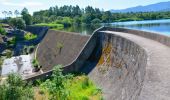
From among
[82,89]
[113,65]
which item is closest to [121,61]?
[113,65]

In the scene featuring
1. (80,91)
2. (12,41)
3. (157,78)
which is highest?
(157,78)

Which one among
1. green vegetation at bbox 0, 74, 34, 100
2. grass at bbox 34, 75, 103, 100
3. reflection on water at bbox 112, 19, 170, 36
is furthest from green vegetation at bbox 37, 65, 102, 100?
reflection on water at bbox 112, 19, 170, 36

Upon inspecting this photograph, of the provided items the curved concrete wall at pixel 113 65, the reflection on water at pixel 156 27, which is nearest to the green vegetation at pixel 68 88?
the curved concrete wall at pixel 113 65

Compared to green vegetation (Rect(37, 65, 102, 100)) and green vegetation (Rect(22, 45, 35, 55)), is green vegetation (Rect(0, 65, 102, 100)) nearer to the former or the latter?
green vegetation (Rect(37, 65, 102, 100))

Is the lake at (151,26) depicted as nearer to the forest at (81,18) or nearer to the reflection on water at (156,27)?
the reflection on water at (156,27)

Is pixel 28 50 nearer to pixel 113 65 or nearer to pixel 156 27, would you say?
pixel 156 27

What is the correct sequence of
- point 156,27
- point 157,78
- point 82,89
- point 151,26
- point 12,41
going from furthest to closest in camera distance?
point 12,41 → point 151,26 → point 156,27 → point 82,89 → point 157,78

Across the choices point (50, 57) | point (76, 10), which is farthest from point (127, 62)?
point (76, 10)
